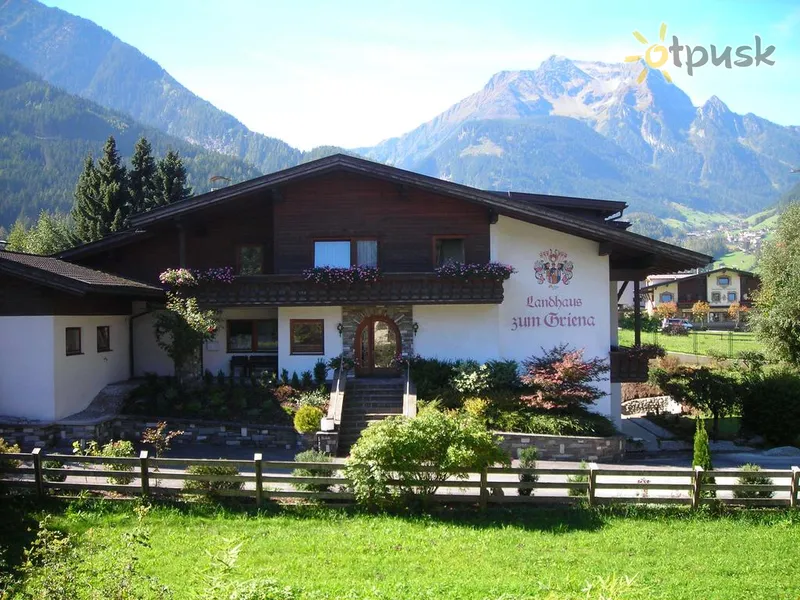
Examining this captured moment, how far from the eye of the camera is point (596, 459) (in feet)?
57.2

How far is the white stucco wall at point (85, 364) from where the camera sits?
1797 cm

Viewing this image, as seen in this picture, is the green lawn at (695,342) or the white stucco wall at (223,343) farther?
the green lawn at (695,342)

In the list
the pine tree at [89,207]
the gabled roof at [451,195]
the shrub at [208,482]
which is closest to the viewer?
the shrub at [208,482]

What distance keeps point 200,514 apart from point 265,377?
9.11 m

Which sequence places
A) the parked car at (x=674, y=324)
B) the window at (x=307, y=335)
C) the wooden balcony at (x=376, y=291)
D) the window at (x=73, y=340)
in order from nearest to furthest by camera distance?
1. the window at (x=73, y=340)
2. the wooden balcony at (x=376, y=291)
3. the window at (x=307, y=335)
4. the parked car at (x=674, y=324)

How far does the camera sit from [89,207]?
132ft

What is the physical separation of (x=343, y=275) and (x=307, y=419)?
4.75 metres

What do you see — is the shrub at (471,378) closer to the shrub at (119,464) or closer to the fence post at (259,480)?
the fence post at (259,480)

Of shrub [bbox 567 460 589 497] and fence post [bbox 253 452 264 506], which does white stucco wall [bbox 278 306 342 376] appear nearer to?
fence post [bbox 253 452 264 506]

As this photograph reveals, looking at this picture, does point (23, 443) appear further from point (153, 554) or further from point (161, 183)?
point (161, 183)

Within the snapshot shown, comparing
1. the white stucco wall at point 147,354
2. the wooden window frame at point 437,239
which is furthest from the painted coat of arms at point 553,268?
the white stucco wall at point 147,354

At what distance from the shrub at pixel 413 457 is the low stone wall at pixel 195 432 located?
6280 mm

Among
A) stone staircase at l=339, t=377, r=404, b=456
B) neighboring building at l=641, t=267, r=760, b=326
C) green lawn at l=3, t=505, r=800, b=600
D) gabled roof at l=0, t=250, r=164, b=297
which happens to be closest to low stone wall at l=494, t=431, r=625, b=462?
stone staircase at l=339, t=377, r=404, b=456

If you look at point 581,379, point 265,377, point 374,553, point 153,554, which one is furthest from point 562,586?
point 265,377
